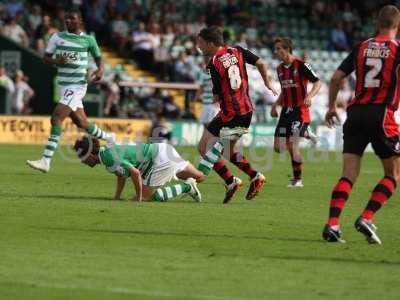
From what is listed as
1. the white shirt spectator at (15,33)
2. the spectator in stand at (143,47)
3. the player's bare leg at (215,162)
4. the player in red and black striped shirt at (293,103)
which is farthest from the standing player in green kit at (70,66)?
the spectator in stand at (143,47)

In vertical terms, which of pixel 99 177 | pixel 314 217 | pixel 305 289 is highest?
pixel 305 289

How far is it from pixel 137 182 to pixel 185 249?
382 cm

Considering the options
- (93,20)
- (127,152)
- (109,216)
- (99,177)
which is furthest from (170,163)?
(93,20)

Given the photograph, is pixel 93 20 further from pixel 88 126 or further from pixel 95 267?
pixel 95 267

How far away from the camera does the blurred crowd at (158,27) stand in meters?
32.8

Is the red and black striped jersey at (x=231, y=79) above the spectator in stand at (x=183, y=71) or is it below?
above

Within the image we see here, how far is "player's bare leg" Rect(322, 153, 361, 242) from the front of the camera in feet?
36.2

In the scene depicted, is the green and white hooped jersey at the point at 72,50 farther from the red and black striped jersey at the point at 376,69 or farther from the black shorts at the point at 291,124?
the red and black striped jersey at the point at 376,69

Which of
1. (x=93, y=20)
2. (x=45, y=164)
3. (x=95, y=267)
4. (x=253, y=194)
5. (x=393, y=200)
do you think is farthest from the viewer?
(x=93, y=20)

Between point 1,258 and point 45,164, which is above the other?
point 1,258

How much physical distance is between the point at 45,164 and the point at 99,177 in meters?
1.25

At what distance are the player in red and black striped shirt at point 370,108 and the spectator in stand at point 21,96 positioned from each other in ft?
69.0

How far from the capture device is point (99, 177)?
19484 millimetres

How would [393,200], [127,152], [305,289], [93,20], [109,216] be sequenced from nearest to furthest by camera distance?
[305,289] < [109,216] < [127,152] < [393,200] < [93,20]
